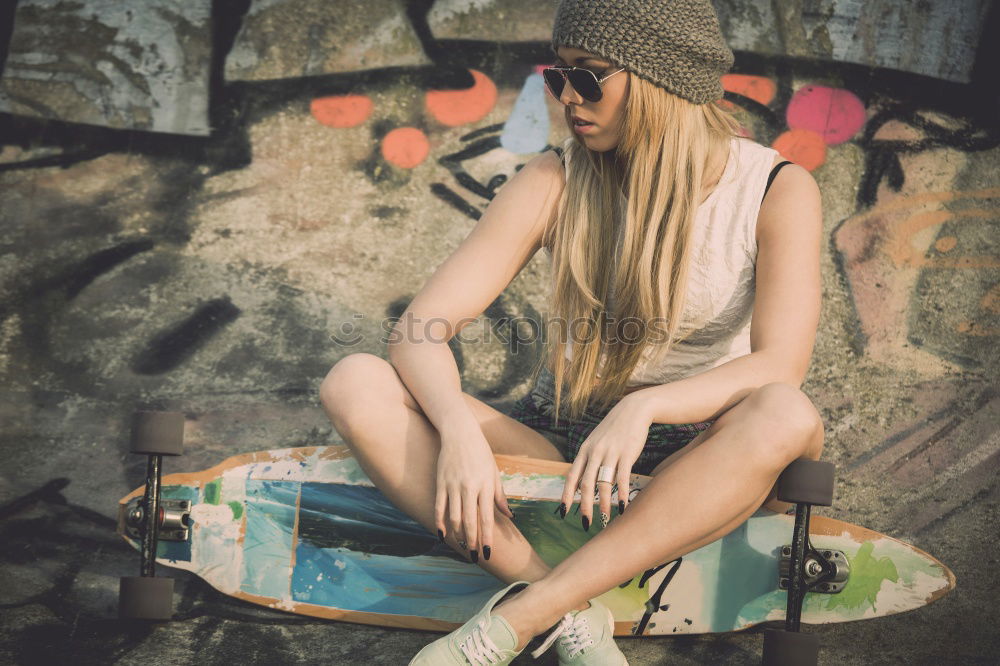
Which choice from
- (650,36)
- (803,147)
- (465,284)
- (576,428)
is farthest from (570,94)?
(803,147)

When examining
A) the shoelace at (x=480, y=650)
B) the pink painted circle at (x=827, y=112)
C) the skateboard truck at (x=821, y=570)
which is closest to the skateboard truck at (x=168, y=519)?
the shoelace at (x=480, y=650)

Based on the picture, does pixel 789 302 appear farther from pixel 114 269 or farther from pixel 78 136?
pixel 78 136

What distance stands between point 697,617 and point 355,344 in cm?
199

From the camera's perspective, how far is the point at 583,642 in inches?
66.6

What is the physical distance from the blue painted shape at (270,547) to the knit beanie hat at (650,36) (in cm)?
132

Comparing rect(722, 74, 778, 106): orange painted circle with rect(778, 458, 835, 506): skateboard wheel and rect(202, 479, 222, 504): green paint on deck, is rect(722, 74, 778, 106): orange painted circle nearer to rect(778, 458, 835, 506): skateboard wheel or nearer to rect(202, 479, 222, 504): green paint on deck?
rect(778, 458, 835, 506): skateboard wheel

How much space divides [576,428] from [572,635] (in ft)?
1.90

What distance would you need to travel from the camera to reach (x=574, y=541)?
206cm

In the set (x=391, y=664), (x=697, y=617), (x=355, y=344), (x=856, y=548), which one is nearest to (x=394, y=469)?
(x=391, y=664)

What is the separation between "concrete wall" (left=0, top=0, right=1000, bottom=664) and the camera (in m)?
3.25

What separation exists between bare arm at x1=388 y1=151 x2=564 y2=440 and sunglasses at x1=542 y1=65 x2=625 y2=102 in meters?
0.24

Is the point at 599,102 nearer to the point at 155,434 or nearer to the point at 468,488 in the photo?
the point at 468,488

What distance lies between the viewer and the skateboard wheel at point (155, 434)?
1.88 metres

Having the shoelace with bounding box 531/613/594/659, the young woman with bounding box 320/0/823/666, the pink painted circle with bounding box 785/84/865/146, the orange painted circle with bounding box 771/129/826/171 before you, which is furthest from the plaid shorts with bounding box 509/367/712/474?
the pink painted circle with bounding box 785/84/865/146
